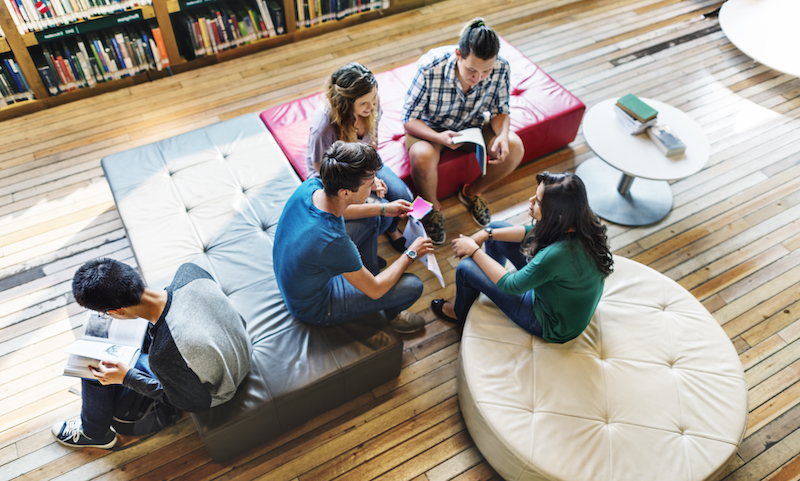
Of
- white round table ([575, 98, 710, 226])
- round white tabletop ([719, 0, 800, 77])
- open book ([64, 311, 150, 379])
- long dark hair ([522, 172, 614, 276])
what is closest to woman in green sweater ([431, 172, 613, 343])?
long dark hair ([522, 172, 614, 276])

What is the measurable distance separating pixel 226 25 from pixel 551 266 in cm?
334

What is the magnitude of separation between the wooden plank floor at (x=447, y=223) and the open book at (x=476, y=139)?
0.48 meters

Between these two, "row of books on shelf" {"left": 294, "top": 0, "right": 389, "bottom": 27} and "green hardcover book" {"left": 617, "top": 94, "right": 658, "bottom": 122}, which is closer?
Answer: "green hardcover book" {"left": 617, "top": 94, "right": 658, "bottom": 122}

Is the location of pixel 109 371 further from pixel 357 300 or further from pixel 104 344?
pixel 357 300

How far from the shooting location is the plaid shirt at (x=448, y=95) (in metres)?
2.86

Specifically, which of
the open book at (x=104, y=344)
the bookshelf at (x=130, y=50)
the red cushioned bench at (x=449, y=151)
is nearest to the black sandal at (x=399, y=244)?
the red cushioned bench at (x=449, y=151)

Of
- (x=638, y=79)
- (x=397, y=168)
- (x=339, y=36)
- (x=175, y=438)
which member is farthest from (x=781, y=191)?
(x=175, y=438)

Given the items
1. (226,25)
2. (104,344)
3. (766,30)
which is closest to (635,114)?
(766,30)

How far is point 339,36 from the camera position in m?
4.57

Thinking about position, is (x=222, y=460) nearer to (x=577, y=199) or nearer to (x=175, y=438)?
(x=175, y=438)

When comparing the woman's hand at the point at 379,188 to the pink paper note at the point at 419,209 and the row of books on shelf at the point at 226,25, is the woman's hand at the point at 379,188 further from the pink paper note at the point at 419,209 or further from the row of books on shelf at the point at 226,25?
the row of books on shelf at the point at 226,25

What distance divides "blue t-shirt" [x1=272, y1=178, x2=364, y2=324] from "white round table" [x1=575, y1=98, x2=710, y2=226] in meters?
1.72

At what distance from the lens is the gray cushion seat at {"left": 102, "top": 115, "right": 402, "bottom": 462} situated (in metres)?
2.21

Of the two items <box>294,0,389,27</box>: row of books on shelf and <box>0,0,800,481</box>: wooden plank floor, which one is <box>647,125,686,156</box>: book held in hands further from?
<box>294,0,389,27</box>: row of books on shelf
